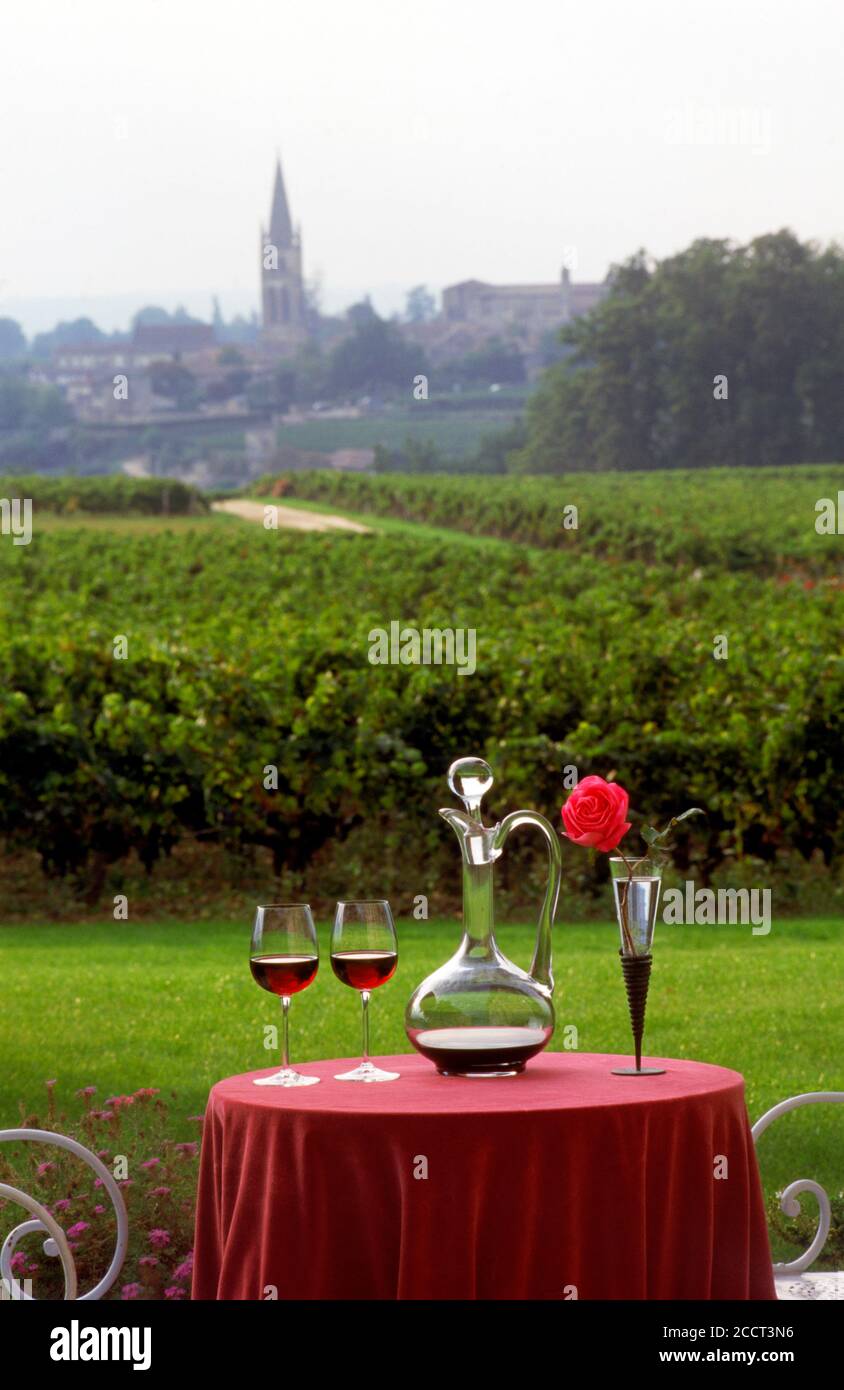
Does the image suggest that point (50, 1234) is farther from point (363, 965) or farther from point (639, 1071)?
point (639, 1071)

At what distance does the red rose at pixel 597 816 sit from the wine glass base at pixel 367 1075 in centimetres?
55

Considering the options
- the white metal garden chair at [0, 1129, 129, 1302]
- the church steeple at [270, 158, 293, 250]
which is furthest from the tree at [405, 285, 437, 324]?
the white metal garden chair at [0, 1129, 129, 1302]

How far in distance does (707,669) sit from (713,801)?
3.53ft

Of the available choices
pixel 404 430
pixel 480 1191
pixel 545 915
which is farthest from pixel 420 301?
pixel 480 1191

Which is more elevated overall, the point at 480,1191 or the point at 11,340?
the point at 11,340

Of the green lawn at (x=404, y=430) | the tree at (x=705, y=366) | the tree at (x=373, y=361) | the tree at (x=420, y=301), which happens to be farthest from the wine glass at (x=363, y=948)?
the tree at (x=420, y=301)

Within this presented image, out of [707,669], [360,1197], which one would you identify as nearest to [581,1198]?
[360,1197]

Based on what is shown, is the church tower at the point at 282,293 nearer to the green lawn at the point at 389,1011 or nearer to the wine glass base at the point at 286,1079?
the green lawn at the point at 389,1011

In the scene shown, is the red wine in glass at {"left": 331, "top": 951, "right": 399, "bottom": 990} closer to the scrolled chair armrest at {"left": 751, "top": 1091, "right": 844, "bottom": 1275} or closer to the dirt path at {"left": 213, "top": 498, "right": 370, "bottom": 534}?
the scrolled chair armrest at {"left": 751, "top": 1091, "right": 844, "bottom": 1275}

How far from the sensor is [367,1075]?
3148mm

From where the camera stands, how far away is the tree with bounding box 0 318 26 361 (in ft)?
349

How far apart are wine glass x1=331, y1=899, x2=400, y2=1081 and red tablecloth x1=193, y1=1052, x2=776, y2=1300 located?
23cm

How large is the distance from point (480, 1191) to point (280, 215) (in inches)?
4539
